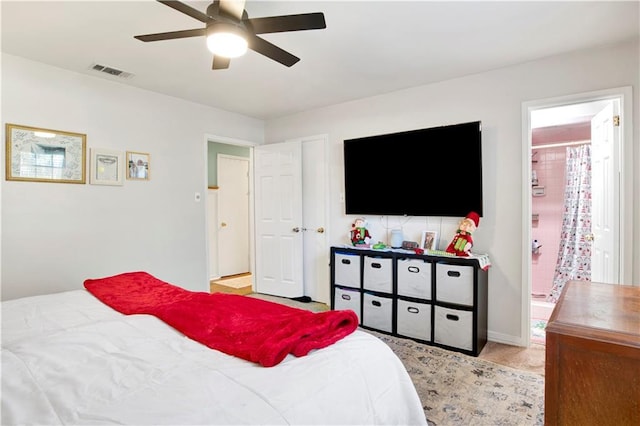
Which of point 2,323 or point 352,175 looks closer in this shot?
point 2,323

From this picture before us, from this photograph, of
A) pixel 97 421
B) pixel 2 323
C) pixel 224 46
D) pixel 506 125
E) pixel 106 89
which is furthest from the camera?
pixel 106 89

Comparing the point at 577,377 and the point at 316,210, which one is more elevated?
the point at 316,210

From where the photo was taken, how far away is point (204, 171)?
13.0 ft

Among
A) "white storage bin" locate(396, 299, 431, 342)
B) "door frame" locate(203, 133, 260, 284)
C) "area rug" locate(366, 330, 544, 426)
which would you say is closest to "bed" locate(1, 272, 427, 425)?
"area rug" locate(366, 330, 544, 426)

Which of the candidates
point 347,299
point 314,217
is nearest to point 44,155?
point 314,217

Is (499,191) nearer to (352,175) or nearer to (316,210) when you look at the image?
(352,175)

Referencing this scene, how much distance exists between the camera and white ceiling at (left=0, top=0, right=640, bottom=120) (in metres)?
2.05

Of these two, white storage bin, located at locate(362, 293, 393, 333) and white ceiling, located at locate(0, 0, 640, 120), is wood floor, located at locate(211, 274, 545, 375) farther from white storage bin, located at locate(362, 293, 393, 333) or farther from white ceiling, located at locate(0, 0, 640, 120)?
white ceiling, located at locate(0, 0, 640, 120)

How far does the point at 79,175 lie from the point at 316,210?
2.51 m

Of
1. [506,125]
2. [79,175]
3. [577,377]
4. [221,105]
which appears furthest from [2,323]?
[506,125]

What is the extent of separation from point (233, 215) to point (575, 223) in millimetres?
5045

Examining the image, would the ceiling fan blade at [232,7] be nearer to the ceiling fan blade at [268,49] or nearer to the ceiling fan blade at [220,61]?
the ceiling fan blade at [268,49]

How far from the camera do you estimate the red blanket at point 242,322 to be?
4.13 ft

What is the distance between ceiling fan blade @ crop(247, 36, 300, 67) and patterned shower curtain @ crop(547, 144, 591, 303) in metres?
3.96
